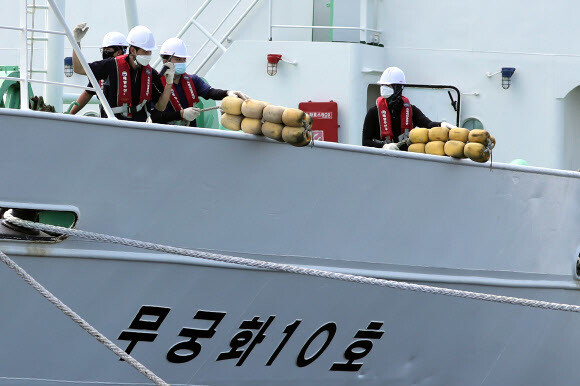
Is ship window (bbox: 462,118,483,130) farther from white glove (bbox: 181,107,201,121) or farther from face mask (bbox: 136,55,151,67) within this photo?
face mask (bbox: 136,55,151,67)

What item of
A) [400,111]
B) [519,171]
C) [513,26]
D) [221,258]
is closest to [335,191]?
[221,258]

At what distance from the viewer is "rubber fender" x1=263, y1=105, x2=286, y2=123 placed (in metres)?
5.59

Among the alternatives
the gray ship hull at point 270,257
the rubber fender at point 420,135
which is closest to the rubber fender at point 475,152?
the gray ship hull at point 270,257

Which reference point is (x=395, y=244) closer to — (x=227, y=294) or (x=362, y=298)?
(x=362, y=298)

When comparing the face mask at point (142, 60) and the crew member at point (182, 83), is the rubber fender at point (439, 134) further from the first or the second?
the face mask at point (142, 60)

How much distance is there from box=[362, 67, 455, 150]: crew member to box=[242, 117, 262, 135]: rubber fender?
2319mm

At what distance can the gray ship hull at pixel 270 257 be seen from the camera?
17.8ft

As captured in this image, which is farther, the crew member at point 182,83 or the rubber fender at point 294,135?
the crew member at point 182,83

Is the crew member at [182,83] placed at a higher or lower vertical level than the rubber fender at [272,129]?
higher

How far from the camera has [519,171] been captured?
22.7 feet

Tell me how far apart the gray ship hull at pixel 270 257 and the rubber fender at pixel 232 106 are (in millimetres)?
184

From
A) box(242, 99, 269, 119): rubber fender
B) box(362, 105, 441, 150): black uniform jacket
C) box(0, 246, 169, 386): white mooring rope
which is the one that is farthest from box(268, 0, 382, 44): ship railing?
box(0, 246, 169, 386): white mooring rope

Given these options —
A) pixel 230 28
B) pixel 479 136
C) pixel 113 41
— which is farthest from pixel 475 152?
pixel 230 28

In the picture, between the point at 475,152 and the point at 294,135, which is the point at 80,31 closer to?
the point at 294,135
